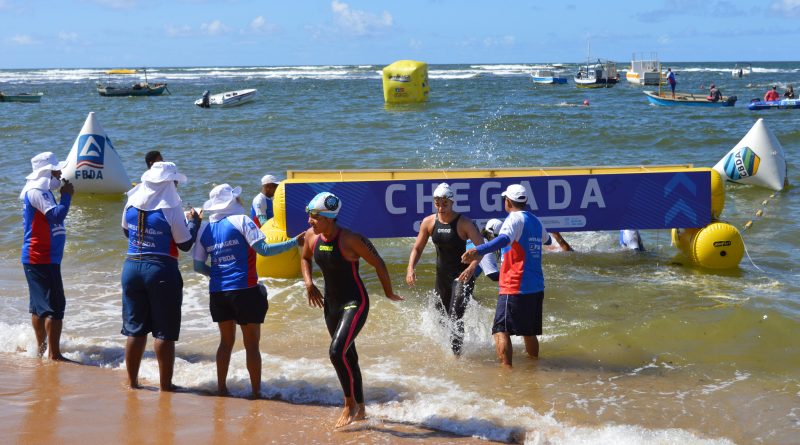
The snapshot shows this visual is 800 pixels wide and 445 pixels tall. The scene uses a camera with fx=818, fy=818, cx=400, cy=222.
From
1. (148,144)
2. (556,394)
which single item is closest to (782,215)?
(556,394)

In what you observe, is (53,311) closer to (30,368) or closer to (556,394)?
(30,368)

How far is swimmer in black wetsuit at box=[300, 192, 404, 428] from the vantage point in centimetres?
534

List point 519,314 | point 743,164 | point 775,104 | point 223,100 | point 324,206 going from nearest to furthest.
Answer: point 324,206, point 519,314, point 743,164, point 775,104, point 223,100

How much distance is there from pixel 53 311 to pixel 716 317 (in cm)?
634

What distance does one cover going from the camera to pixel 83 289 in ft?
32.3

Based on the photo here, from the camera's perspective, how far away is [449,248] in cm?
694

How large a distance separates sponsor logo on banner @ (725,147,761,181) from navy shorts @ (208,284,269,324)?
1242cm

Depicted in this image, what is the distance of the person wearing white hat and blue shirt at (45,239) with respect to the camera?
6.50 metres

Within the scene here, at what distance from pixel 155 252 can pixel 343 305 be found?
1.36 m

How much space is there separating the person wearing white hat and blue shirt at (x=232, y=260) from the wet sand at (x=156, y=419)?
0.56m

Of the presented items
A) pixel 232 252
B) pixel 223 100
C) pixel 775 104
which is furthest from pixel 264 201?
pixel 223 100

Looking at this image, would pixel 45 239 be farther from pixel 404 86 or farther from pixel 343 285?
pixel 404 86

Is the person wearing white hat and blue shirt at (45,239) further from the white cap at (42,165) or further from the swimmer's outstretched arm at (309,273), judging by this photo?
the swimmer's outstretched arm at (309,273)

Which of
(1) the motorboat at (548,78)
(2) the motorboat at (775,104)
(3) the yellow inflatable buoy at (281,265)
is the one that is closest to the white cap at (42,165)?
(3) the yellow inflatable buoy at (281,265)
